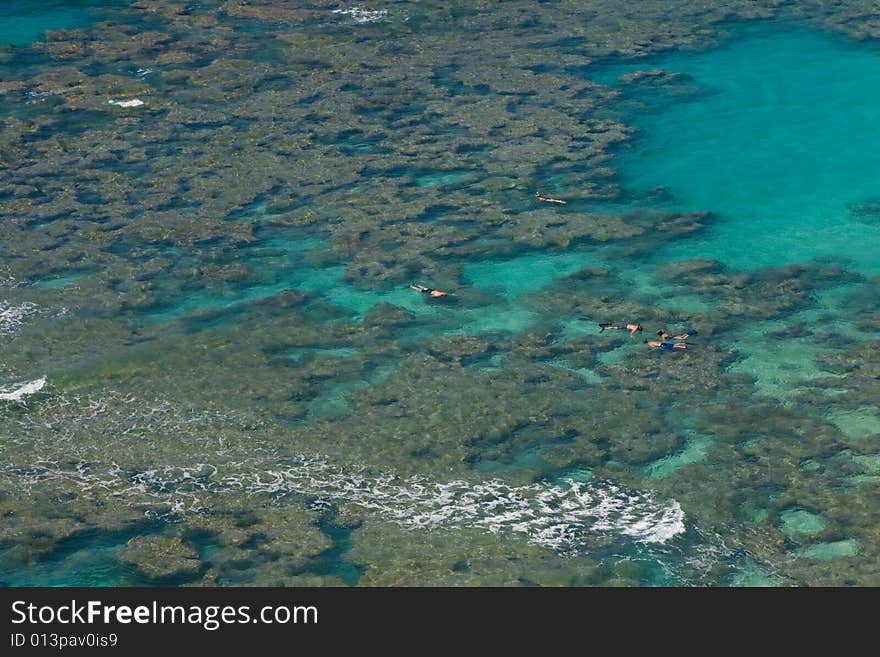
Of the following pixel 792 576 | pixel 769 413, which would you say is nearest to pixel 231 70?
pixel 769 413

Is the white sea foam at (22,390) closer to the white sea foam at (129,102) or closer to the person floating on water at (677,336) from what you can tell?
the person floating on water at (677,336)

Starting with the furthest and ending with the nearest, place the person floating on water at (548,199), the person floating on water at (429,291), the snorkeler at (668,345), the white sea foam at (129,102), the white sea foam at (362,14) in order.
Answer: the white sea foam at (362,14)
the white sea foam at (129,102)
the person floating on water at (548,199)
the person floating on water at (429,291)
the snorkeler at (668,345)

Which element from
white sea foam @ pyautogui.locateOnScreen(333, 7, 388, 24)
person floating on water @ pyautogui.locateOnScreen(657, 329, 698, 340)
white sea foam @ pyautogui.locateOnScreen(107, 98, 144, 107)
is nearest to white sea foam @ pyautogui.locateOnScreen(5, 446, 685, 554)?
person floating on water @ pyautogui.locateOnScreen(657, 329, 698, 340)

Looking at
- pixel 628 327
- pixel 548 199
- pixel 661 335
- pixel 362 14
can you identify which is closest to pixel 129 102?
pixel 362 14

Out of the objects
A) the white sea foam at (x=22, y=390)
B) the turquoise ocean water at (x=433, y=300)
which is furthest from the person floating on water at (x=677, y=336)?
the white sea foam at (x=22, y=390)

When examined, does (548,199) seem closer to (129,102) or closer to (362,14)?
(129,102)
